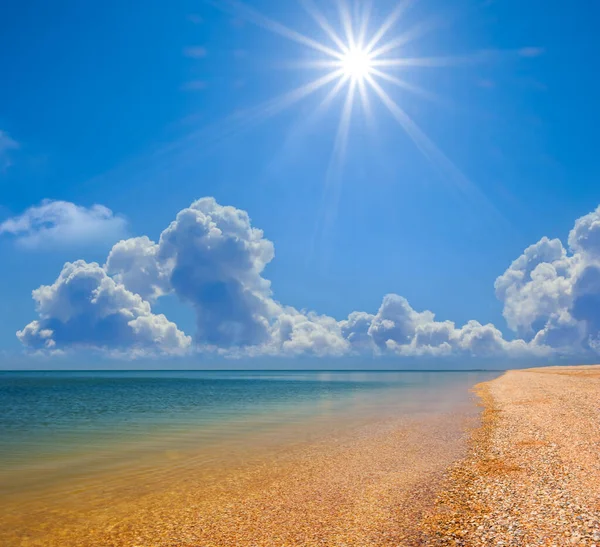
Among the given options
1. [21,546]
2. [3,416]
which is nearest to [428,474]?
[21,546]

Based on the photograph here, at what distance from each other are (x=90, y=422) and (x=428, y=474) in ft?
99.6

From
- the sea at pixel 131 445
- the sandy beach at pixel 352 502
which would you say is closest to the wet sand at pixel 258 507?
the sandy beach at pixel 352 502

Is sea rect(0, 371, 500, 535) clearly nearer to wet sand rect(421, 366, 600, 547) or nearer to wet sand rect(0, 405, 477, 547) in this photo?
wet sand rect(0, 405, 477, 547)

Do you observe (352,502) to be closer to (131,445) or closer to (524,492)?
(524,492)

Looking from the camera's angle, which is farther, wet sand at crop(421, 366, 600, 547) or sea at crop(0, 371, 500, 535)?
sea at crop(0, 371, 500, 535)

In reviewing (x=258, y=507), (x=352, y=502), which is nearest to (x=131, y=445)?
(x=258, y=507)

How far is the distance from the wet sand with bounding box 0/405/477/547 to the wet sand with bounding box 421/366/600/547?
896 mm

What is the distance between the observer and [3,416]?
43.1 m

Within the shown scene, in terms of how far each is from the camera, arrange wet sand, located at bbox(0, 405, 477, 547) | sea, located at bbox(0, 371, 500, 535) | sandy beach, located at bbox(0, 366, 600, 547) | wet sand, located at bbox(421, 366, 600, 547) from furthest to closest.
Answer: sea, located at bbox(0, 371, 500, 535) → wet sand, located at bbox(0, 405, 477, 547) → sandy beach, located at bbox(0, 366, 600, 547) → wet sand, located at bbox(421, 366, 600, 547)

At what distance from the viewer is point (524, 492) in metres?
12.7

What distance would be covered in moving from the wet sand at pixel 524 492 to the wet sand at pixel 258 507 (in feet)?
2.94

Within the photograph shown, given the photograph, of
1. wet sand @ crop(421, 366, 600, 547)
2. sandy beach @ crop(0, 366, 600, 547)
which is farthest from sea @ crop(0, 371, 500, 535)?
wet sand @ crop(421, 366, 600, 547)

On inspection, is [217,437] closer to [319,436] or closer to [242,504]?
[319,436]

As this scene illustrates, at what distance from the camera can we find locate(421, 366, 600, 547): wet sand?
9.64m
